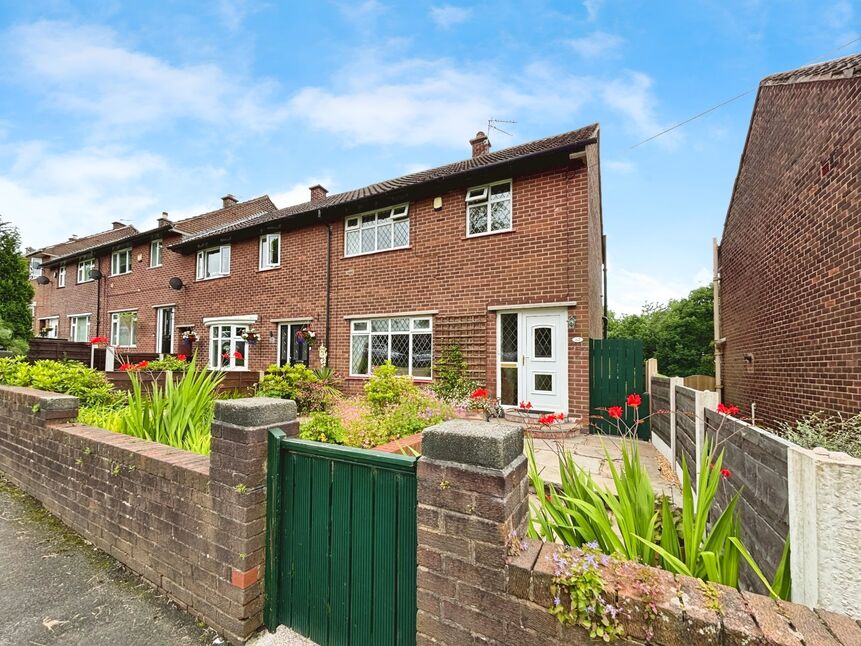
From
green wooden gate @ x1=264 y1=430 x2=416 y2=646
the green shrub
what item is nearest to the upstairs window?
the green shrub

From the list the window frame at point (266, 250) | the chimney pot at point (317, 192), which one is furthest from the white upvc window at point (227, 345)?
the chimney pot at point (317, 192)

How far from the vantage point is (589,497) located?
1793mm

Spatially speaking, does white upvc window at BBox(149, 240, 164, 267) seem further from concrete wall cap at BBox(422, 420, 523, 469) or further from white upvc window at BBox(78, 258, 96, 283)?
concrete wall cap at BBox(422, 420, 523, 469)

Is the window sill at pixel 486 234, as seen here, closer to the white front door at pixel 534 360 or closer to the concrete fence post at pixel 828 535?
the white front door at pixel 534 360

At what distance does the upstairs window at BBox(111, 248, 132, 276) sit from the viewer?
17.3 m

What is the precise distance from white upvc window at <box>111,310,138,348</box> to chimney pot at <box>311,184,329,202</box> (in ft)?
30.2

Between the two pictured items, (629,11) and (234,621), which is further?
(629,11)

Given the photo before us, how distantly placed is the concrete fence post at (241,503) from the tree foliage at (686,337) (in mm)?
22480

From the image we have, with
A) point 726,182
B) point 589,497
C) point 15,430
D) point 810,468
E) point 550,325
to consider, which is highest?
point 726,182

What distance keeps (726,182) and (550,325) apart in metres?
8.02

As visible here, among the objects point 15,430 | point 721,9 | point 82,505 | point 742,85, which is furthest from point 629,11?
point 15,430

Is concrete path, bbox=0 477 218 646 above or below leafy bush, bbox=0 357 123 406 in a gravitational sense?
below

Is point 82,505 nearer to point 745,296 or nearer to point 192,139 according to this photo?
point 192,139

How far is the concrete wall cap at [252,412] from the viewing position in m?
2.24
